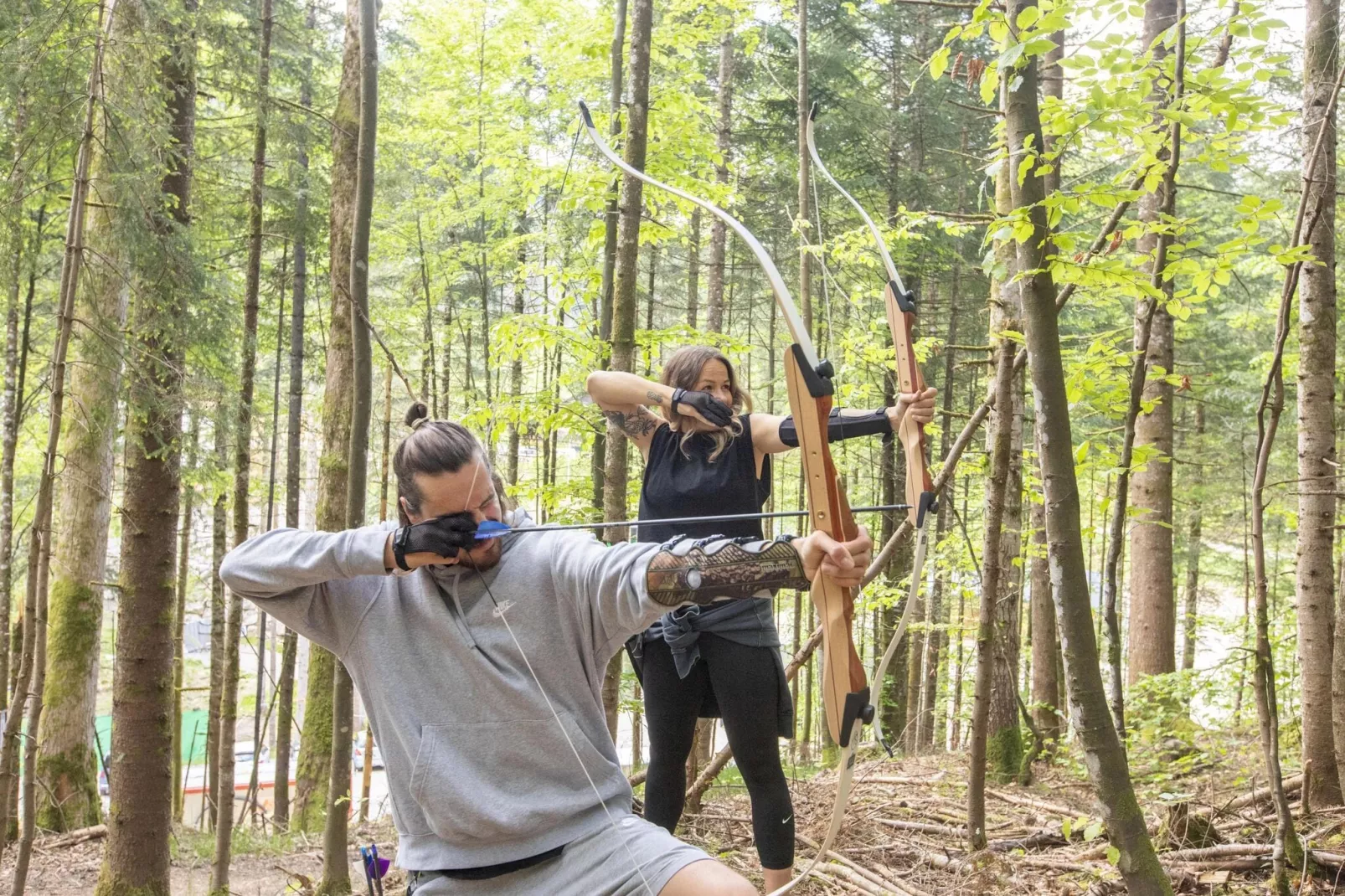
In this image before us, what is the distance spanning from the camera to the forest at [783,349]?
250cm

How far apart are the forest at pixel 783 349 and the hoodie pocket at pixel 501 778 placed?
0.13 feet

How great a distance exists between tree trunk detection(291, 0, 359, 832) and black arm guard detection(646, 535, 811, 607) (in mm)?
3630

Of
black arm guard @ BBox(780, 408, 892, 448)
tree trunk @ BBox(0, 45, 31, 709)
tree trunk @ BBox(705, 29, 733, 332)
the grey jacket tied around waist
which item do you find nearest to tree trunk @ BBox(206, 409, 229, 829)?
tree trunk @ BBox(0, 45, 31, 709)

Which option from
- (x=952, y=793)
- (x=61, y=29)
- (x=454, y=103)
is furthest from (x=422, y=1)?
(x=952, y=793)

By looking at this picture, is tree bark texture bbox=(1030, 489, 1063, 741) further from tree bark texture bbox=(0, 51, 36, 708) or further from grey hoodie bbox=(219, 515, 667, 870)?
tree bark texture bbox=(0, 51, 36, 708)

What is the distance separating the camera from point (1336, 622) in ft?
11.6

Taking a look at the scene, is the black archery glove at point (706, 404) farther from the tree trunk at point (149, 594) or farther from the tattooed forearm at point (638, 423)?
the tree trunk at point (149, 594)

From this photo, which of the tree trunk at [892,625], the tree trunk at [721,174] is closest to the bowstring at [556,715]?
the tree trunk at [721,174]

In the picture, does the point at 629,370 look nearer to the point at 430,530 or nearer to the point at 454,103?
the point at 430,530

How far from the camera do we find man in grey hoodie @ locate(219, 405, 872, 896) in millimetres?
1580

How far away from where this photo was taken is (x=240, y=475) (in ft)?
16.1

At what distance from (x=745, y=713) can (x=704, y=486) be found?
556 millimetres

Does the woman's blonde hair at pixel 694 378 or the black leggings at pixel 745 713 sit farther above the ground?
the woman's blonde hair at pixel 694 378

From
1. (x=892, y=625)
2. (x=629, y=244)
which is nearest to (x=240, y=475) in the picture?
(x=629, y=244)
